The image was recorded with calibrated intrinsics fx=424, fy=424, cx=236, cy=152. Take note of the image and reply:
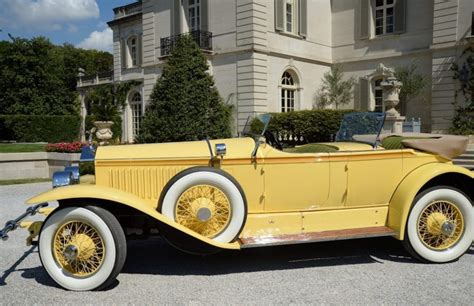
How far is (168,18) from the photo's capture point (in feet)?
75.3

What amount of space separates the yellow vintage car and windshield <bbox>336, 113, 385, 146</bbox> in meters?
0.06

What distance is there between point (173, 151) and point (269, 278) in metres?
1.55

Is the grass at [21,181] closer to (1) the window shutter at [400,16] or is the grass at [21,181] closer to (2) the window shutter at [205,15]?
(2) the window shutter at [205,15]

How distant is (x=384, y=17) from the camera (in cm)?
2178

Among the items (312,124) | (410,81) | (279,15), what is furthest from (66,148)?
(410,81)

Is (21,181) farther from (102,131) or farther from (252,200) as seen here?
(252,200)

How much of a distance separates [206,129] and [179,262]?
12.4 meters

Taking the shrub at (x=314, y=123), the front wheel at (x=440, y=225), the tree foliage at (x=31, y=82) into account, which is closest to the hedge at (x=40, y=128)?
the tree foliage at (x=31, y=82)

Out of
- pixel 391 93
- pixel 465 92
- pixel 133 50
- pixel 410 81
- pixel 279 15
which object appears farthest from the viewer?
pixel 133 50

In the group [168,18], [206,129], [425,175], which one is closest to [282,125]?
[206,129]

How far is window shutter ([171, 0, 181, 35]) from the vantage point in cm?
2228

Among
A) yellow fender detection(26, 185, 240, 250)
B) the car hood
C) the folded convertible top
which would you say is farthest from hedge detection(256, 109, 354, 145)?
yellow fender detection(26, 185, 240, 250)

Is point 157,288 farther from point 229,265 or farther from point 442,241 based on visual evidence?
point 442,241

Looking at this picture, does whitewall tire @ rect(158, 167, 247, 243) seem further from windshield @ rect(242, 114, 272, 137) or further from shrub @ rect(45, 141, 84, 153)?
shrub @ rect(45, 141, 84, 153)
